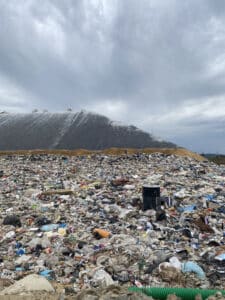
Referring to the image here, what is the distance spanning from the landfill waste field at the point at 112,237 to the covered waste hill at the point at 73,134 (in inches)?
590

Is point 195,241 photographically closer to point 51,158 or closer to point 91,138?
point 51,158

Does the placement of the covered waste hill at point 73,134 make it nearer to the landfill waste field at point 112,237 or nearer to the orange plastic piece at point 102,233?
the landfill waste field at point 112,237

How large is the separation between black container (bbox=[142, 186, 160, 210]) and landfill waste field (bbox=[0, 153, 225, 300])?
0.02 metres

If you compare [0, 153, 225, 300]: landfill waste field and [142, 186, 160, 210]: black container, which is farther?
[142, 186, 160, 210]: black container

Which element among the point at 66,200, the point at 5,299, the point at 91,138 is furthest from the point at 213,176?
the point at 91,138

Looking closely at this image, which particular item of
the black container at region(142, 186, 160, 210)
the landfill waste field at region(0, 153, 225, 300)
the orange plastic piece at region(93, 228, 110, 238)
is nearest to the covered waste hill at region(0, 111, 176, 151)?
the landfill waste field at region(0, 153, 225, 300)

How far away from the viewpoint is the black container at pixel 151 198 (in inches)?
296

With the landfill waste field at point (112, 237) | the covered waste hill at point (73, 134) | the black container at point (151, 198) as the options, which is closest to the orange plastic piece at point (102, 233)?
the landfill waste field at point (112, 237)

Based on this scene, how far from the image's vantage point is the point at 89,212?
7.73 metres

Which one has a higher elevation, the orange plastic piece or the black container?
the black container

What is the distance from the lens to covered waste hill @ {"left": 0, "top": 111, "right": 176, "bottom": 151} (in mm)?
26844

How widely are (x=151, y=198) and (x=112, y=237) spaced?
70.5 inches

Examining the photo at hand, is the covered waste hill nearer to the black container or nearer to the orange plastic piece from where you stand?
the black container

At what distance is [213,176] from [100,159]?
5.84 metres
